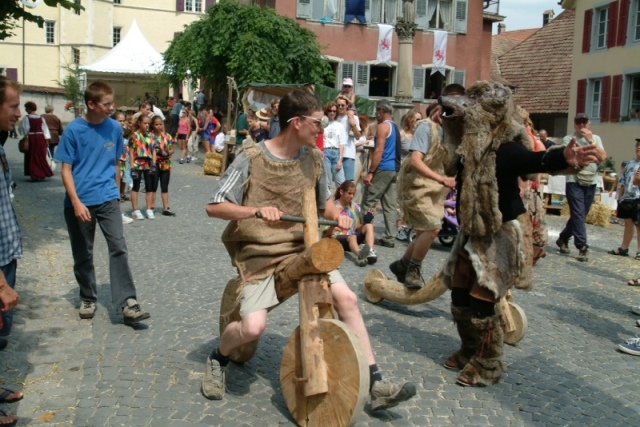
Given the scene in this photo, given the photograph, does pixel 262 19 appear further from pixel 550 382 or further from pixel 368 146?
pixel 550 382

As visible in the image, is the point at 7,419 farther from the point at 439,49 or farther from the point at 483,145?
the point at 439,49

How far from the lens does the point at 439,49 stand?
108ft

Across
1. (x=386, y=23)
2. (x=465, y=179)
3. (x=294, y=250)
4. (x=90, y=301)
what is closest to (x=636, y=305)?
(x=465, y=179)

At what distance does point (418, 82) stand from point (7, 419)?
3011 centimetres

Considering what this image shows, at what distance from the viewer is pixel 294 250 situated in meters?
4.44

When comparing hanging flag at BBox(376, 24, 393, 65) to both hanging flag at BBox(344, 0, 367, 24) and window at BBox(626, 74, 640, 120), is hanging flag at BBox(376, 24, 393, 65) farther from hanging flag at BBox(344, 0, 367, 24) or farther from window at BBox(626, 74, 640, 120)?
window at BBox(626, 74, 640, 120)

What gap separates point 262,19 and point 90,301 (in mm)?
21537

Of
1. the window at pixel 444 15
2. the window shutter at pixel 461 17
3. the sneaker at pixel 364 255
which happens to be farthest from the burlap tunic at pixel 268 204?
the window shutter at pixel 461 17

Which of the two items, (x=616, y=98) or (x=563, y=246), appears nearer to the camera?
(x=563, y=246)

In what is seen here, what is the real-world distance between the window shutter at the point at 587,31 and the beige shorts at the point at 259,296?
88.4 feet

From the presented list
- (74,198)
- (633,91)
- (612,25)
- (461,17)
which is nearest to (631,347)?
(74,198)

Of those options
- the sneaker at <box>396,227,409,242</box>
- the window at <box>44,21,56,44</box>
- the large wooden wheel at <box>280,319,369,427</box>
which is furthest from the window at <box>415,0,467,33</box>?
the window at <box>44,21,56,44</box>

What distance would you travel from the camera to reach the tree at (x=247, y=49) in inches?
1013

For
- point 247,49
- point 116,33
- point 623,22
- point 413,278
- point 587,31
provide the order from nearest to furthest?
point 413,278
point 247,49
point 623,22
point 587,31
point 116,33
